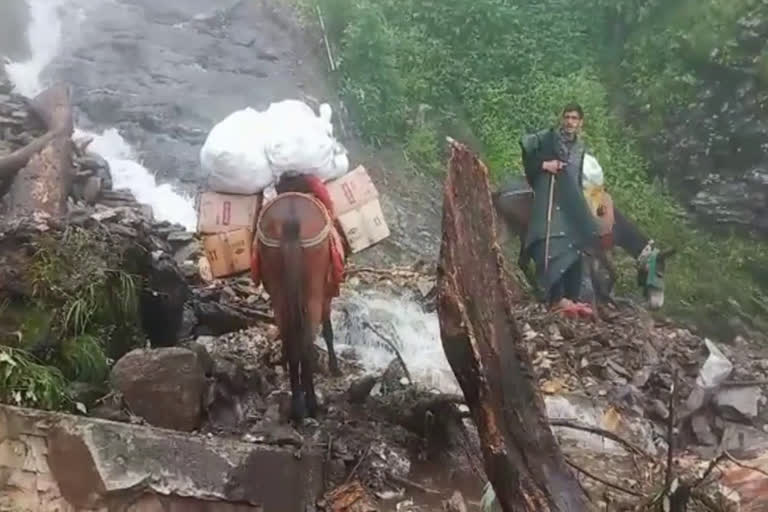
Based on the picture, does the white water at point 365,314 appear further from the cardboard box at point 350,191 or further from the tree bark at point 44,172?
the tree bark at point 44,172

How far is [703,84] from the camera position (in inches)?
476

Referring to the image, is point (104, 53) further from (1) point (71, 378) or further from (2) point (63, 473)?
(2) point (63, 473)

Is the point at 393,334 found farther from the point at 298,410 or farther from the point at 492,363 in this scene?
the point at 492,363

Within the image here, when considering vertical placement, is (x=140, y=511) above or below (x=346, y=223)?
below

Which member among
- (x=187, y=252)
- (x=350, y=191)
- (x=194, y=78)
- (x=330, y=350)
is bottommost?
(x=330, y=350)

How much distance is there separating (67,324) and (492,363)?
2.08 metres

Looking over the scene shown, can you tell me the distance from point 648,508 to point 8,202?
438 centimetres

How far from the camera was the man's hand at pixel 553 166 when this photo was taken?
7.14 metres

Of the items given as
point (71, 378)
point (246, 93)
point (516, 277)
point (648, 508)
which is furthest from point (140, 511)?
point (246, 93)

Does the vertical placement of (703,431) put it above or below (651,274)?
below

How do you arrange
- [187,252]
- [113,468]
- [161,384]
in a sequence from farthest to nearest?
[187,252]
[161,384]
[113,468]

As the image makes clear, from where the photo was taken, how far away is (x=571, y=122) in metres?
7.03

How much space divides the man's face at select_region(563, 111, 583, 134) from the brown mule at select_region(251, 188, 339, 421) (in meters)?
2.50

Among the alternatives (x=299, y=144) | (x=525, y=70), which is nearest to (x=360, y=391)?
(x=299, y=144)
